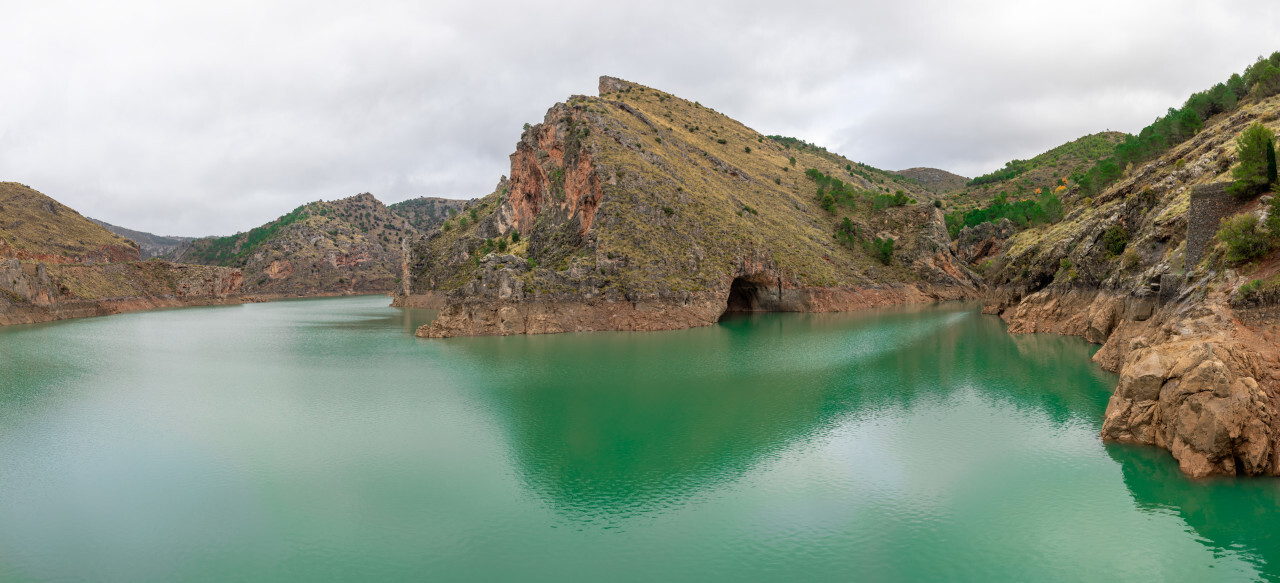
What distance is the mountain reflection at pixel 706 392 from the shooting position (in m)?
18.9

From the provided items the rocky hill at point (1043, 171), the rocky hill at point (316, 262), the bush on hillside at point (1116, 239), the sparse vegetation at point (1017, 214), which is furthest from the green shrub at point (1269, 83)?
the rocky hill at point (316, 262)

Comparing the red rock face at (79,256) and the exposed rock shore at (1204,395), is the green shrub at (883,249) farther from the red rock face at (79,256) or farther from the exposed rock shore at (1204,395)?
the red rock face at (79,256)

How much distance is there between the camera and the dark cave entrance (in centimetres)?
7219

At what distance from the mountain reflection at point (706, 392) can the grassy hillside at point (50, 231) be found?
101 meters

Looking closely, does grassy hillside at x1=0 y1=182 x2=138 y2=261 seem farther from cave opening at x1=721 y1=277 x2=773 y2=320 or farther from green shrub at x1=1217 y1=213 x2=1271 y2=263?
green shrub at x1=1217 y1=213 x2=1271 y2=263

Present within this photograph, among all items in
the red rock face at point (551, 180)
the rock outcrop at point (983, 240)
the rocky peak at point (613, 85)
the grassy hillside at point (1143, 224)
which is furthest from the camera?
the rocky peak at point (613, 85)

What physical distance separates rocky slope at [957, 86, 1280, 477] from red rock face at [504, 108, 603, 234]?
42.4 metres

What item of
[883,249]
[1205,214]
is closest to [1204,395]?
[1205,214]

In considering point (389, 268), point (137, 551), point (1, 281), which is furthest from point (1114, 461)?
point (389, 268)

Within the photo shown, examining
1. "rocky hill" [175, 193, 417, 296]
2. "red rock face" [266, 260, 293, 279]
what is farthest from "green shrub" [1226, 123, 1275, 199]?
"red rock face" [266, 260, 293, 279]

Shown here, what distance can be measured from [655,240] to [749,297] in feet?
61.3

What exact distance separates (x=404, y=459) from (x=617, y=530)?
30.8ft

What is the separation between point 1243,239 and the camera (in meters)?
22.2

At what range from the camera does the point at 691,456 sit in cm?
2017
